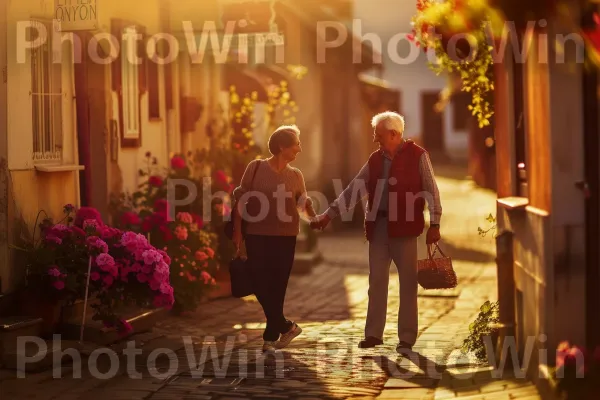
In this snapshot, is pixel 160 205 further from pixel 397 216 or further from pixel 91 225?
pixel 397 216

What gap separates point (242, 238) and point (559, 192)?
356 centimetres

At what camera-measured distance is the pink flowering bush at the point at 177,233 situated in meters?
12.1

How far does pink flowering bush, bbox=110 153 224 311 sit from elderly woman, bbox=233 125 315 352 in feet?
7.28

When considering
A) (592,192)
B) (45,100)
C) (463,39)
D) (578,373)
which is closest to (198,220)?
(45,100)

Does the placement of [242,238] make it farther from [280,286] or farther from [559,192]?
[559,192]

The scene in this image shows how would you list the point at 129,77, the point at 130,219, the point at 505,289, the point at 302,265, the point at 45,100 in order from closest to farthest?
1. the point at 505,289
2. the point at 45,100
3. the point at 130,219
4. the point at 129,77
5. the point at 302,265

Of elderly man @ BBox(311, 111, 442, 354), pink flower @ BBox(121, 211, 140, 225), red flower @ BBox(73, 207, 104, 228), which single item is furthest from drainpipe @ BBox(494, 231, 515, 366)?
pink flower @ BBox(121, 211, 140, 225)

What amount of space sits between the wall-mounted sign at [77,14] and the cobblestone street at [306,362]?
2822 mm

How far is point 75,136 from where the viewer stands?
1186cm

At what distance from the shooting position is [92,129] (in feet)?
41.0

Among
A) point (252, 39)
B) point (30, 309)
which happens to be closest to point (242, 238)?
point (30, 309)

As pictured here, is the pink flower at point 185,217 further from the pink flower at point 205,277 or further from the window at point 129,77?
the window at point 129,77

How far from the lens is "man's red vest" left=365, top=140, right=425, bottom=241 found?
943 cm

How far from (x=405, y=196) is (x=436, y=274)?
65cm
